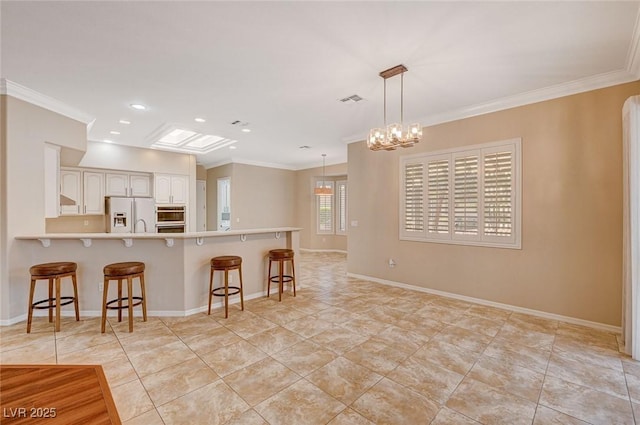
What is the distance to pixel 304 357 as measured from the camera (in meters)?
2.68

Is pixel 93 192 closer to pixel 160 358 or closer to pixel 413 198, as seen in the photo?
pixel 160 358

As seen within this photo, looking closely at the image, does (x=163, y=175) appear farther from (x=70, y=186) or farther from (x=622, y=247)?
(x=622, y=247)

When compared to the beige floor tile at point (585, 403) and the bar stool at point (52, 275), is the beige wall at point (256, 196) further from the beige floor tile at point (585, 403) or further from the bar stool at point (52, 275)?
the beige floor tile at point (585, 403)

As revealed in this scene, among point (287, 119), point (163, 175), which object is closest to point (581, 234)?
point (287, 119)

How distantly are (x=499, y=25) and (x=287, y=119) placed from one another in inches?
124

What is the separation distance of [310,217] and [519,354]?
23.8 feet

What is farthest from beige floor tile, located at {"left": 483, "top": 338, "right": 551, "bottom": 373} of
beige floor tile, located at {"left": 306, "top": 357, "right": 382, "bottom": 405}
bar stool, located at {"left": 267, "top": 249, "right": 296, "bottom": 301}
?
bar stool, located at {"left": 267, "top": 249, "right": 296, "bottom": 301}

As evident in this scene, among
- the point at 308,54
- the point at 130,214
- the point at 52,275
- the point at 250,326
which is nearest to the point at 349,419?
the point at 250,326

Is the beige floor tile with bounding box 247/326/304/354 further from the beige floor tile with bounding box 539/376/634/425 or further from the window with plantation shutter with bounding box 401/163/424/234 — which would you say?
the window with plantation shutter with bounding box 401/163/424/234

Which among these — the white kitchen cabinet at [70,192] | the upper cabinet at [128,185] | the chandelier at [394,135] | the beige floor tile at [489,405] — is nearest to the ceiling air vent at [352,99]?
the chandelier at [394,135]

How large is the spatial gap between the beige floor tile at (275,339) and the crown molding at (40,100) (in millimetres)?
4081

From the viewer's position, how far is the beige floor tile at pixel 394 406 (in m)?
1.89

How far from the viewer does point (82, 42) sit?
2570 millimetres

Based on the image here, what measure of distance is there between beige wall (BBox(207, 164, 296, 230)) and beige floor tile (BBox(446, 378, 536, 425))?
7.13 meters
